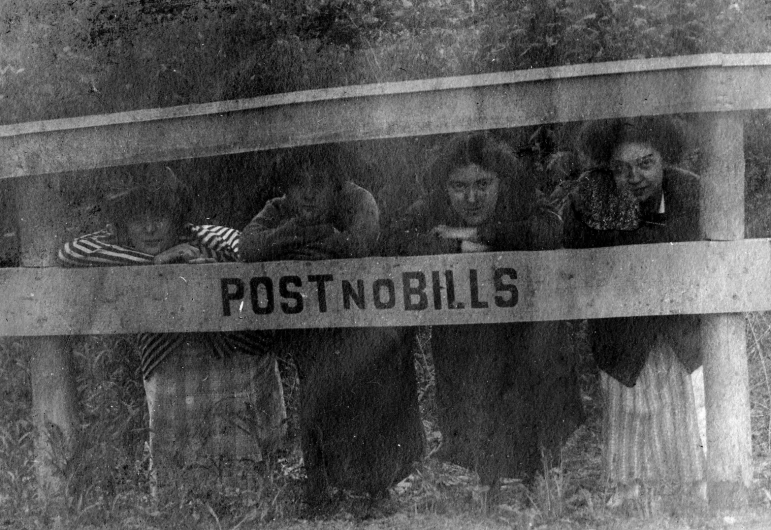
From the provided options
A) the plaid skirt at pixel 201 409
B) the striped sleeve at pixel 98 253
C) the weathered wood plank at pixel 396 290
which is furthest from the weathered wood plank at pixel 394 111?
the plaid skirt at pixel 201 409

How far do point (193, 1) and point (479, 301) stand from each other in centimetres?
134

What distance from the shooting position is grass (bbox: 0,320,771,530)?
3303 millimetres

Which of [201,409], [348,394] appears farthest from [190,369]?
[348,394]

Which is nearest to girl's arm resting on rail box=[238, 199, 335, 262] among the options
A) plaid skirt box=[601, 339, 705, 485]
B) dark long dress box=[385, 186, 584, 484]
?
dark long dress box=[385, 186, 584, 484]

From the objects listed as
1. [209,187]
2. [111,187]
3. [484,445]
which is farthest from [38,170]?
[484,445]

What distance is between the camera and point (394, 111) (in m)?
3.16

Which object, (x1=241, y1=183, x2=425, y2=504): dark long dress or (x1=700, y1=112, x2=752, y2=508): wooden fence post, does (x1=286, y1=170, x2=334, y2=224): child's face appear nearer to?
(x1=241, y1=183, x2=425, y2=504): dark long dress

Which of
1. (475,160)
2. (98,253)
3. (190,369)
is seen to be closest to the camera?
(475,160)

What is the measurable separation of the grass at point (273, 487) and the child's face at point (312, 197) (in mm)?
541

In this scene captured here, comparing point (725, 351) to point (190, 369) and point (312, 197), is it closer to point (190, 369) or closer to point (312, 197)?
point (312, 197)

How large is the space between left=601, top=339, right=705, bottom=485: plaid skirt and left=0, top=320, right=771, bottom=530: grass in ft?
0.27

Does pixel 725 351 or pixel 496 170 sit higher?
pixel 496 170

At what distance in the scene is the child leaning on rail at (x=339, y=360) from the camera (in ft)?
10.8

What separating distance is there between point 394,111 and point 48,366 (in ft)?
4.71
